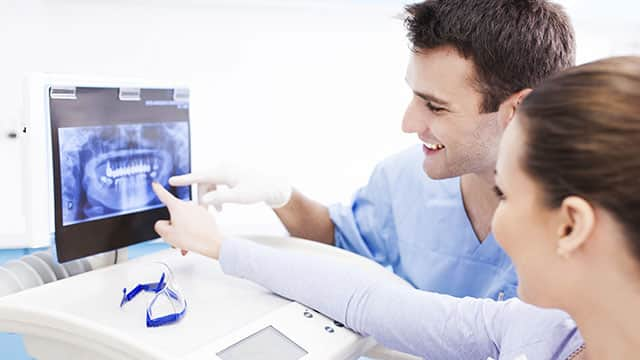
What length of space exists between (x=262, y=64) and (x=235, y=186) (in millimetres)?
1001

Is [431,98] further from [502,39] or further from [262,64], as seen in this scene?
[262,64]

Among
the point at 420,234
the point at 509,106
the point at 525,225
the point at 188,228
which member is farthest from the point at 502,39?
the point at 188,228

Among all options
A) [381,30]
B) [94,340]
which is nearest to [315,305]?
[94,340]

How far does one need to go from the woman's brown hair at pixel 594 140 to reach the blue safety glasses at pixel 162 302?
57 centimetres

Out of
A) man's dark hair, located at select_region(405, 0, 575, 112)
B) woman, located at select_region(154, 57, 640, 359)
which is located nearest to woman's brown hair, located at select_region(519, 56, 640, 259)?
woman, located at select_region(154, 57, 640, 359)

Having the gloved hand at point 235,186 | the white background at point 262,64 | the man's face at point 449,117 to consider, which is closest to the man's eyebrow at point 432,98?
the man's face at point 449,117

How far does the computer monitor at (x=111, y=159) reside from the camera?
95 cm

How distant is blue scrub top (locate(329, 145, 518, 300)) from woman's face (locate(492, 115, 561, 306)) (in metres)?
0.55

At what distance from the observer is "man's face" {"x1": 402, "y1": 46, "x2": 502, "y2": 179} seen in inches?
45.7

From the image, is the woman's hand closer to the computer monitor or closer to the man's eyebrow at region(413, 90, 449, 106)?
the computer monitor

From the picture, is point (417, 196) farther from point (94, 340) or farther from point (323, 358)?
point (94, 340)

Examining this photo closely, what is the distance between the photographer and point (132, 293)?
95 cm

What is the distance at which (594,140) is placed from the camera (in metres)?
0.58

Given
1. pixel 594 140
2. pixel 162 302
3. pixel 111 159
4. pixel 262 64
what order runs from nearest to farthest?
pixel 594 140 → pixel 162 302 → pixel 111 159 → pixel 262 64
